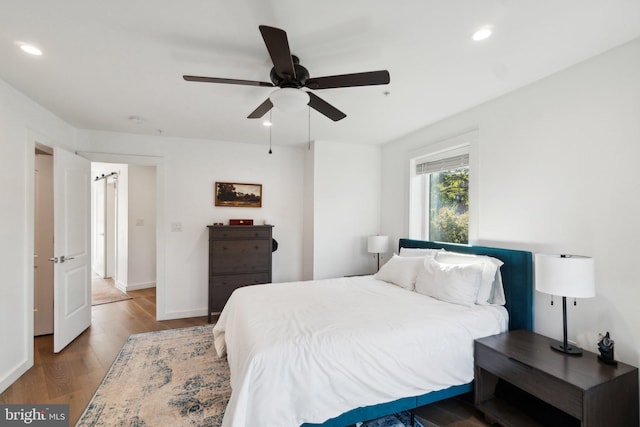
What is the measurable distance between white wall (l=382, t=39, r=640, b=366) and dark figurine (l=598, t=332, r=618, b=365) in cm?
17

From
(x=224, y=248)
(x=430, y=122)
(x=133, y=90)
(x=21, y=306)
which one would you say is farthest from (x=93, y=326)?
(x=430, y=122)

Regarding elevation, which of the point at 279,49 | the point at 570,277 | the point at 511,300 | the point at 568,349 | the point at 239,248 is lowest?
the point at 568,349

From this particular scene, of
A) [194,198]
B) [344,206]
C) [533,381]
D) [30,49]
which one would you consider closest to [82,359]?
[194,198]

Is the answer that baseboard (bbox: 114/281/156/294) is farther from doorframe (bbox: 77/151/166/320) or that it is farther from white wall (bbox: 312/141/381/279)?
white wall (bbox: 312/141/381/279)

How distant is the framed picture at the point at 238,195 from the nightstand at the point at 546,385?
3.33 meters

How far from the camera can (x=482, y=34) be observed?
174 centimetres

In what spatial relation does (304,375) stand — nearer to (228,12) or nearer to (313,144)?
(228,12)

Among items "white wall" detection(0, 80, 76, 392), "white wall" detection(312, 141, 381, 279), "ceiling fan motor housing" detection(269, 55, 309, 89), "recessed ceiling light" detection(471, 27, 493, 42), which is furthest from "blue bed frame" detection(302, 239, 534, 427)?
"white wall" detection(0, 80, 76, 392)

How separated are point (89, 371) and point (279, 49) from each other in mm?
3115

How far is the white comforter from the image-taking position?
1.52m

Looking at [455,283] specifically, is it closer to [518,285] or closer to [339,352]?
[518,285]

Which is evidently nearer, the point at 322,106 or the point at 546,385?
the point at 546,385

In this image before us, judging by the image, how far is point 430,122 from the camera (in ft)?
10.9

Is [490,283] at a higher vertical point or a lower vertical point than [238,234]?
lower
